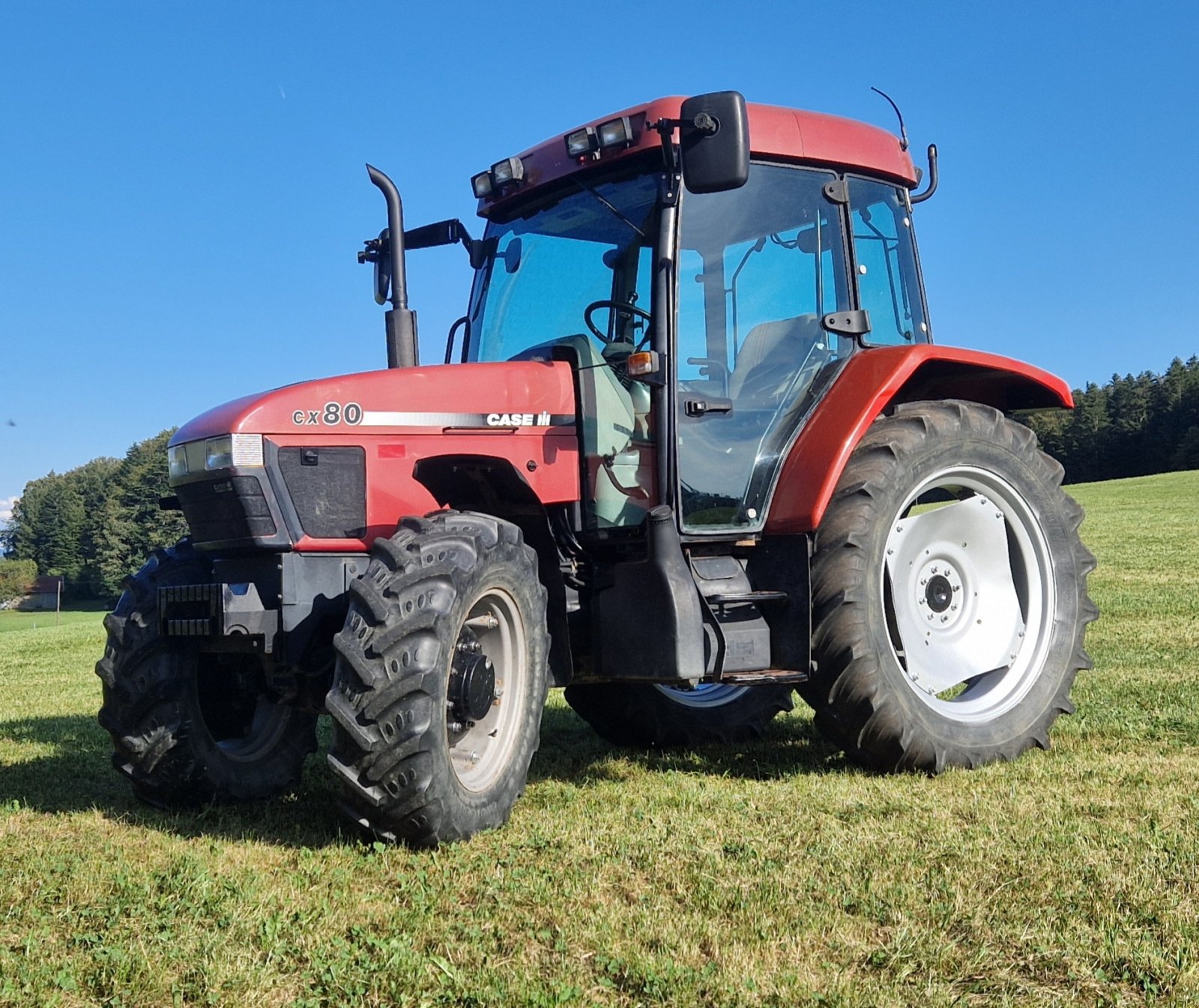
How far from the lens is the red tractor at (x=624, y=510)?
4.29 metres

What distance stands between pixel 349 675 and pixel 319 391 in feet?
3.89

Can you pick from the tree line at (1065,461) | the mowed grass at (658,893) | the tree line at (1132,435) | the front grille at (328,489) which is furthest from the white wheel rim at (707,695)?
the tree line at (1132,435)

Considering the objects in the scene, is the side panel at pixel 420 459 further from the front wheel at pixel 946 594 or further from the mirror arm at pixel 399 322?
the front wheel at pixel 946 594

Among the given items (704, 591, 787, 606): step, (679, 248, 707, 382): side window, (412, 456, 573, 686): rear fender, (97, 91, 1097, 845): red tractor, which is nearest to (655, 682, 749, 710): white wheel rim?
(97, 91, 1097, 845): red tractor

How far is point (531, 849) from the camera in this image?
3941 millimetres

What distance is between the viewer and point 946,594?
5.63 m

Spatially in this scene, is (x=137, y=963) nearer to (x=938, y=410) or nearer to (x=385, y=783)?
(x=385, y=783)

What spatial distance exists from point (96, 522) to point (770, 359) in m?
76.6

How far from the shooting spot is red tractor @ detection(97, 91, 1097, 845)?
4.29m

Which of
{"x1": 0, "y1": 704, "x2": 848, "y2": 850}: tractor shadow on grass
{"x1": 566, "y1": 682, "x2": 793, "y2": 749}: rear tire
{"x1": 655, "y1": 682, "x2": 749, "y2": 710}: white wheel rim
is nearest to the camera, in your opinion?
{"x1": 0, "y1": 704, "x2": 848, "y2": 850}: tractor shadow on grass

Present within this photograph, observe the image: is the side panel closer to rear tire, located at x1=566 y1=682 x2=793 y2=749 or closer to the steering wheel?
the steering wheel

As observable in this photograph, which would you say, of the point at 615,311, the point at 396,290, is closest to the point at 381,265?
the point at 396,290

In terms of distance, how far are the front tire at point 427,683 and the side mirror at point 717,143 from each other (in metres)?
1.49

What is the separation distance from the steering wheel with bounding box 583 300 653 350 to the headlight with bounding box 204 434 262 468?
1.54 m
